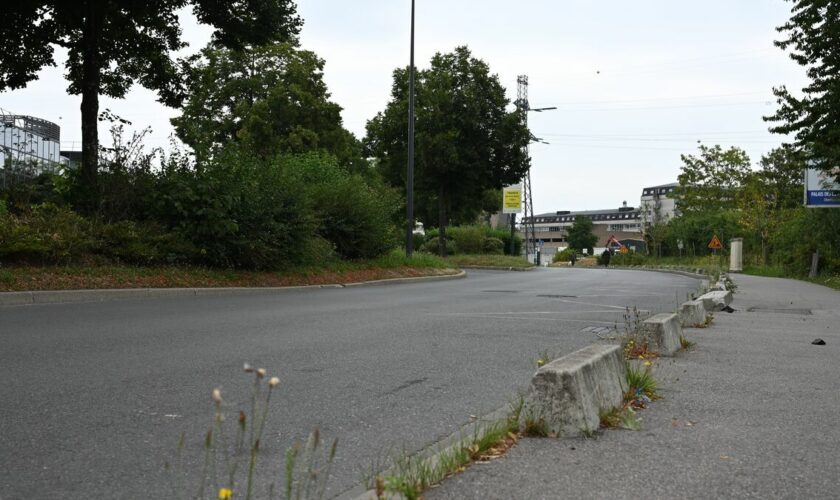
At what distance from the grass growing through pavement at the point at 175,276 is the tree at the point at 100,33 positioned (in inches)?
114

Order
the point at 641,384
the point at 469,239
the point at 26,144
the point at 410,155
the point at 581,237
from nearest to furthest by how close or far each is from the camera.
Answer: the point at 641,384 → the point at 410,155 → the point at 26,144 → the point at 469,239 → the point at 581,237

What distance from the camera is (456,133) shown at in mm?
43375

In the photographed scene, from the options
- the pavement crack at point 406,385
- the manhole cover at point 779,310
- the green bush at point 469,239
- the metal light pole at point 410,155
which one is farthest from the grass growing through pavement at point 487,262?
the pavement crack at point 406,385

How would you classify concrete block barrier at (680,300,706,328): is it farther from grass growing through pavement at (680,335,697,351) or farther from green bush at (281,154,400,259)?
green bush at (281,154,400,259)

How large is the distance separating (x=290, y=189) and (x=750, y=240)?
158 ft

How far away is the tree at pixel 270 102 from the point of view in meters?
47.1

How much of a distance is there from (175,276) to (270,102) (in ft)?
108

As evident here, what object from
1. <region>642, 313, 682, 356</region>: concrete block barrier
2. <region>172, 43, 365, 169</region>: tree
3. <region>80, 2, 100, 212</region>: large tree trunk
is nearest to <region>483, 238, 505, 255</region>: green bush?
<region>172, 43, 365, 169</region>: tree

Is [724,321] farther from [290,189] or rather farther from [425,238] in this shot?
[425,238]

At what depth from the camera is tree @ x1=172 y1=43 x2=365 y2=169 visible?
155 ft

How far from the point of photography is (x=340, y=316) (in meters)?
11.4

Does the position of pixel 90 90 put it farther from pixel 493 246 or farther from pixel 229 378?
pixel 493 246

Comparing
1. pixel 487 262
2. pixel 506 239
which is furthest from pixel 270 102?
pixel 506 239

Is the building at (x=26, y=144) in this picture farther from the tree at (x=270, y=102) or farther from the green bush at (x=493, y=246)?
the green bush at (x=493, y=246)
